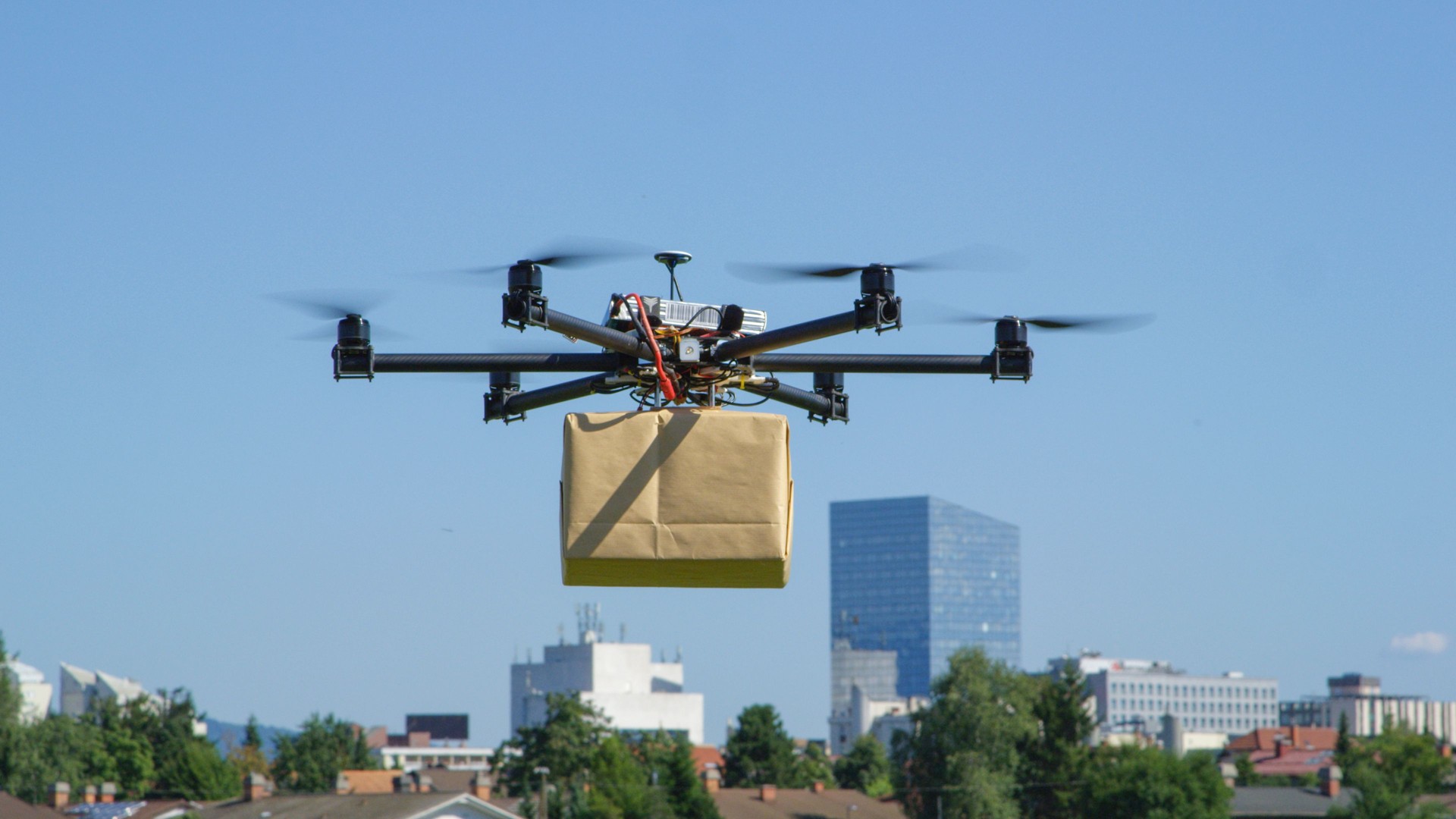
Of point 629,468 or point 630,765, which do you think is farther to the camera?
point 630,765

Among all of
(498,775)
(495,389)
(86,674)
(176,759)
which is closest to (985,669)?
(498,775)

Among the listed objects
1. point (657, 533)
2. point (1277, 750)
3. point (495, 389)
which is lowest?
point (1277, 750)

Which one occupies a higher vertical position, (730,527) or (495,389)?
(495,389)

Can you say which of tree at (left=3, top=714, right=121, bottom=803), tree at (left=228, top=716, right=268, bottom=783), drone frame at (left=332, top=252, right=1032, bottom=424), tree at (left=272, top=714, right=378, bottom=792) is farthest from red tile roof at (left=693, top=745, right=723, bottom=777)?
drone frame at (left=332, top=252, right=1032, bottom=424)

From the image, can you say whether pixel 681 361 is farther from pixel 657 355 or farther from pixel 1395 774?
pixel 1395 774

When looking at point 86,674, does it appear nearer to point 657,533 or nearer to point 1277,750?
point 1277,750

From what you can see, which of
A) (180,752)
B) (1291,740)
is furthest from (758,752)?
(1291,740)

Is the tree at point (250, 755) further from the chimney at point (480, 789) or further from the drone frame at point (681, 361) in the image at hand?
the drone frame at point (681, 361)

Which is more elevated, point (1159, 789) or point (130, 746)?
point (1159, 789)
